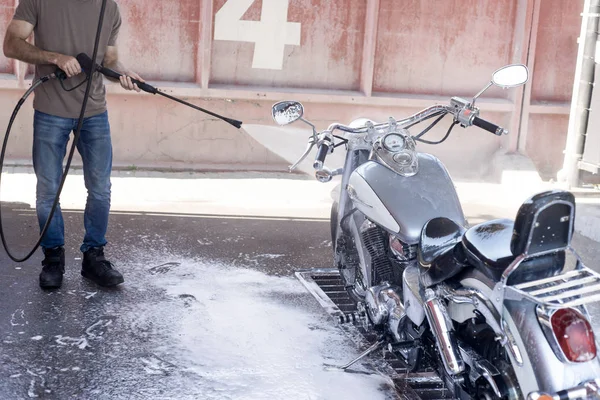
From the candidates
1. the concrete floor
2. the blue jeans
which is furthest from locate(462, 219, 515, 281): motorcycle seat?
the blue jeans

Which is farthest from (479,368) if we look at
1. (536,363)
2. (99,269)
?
(99,269)

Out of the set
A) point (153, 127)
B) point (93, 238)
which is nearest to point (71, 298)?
point (93, 238)

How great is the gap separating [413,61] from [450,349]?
21.6ft

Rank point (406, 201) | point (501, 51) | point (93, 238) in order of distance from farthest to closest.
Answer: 1. point (501, 51)
2. point (93, 238)
3. point (406, 201)

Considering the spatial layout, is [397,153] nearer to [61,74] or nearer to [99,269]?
[61,74]

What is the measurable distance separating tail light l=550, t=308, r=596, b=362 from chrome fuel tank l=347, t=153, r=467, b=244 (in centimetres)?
102

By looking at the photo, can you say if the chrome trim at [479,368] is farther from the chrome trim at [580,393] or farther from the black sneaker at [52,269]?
the black sneaker at [52,269]

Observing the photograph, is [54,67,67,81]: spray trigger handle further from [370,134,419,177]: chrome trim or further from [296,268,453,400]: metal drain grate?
[296,268,453,400]: metal drain grate

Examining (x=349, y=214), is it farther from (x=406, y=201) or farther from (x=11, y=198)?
(x=11, y=198)

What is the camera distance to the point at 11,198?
750cm

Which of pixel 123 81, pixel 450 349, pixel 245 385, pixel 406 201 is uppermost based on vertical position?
pixel 123 81

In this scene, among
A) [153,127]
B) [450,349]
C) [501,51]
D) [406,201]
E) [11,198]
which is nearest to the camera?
[450,349]

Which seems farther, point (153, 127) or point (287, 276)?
point (153, 127)

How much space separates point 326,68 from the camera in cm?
941
